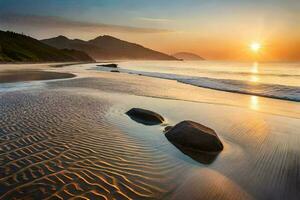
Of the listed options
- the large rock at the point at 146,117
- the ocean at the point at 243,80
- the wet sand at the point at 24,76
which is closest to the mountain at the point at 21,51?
the ocean at the point at 243,80

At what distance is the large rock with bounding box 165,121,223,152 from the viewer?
394 inches

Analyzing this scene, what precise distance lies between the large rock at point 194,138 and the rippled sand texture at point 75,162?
55.4 inches

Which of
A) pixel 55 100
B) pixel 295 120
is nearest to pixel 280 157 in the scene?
pixel 295 120

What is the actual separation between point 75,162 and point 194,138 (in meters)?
4.53

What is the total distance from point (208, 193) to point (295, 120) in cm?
1151

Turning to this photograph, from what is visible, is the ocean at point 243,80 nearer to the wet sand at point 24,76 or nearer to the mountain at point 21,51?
the wet sand at point 24,76

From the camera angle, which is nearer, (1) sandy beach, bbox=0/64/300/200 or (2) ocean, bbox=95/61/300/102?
(1) sandy beach, bbox=0/64/300/200

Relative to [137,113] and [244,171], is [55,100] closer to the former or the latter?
[137,113]

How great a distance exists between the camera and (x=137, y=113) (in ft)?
47.8

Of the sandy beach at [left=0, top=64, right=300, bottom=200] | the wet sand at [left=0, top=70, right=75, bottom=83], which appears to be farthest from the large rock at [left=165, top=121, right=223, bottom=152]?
the wet sand at [left=0, top=70, right=75, bottom=83]

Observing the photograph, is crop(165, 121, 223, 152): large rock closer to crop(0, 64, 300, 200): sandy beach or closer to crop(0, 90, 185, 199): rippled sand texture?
crop(0, 64, 300, 200): sandy beach

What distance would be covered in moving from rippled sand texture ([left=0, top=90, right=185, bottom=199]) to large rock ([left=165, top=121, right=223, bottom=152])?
141 cm

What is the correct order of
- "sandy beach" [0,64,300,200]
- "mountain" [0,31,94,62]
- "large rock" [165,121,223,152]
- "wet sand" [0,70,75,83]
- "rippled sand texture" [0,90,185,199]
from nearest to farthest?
"rippled sand texture" [0,90,185,199] < "sandy beach" [0,64,300,200] < "large rock" [165,121,223,152] < "wet sand" [0,70,75,83] < "mountain" [0,31,94,62]

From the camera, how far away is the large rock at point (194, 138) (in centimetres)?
1001
